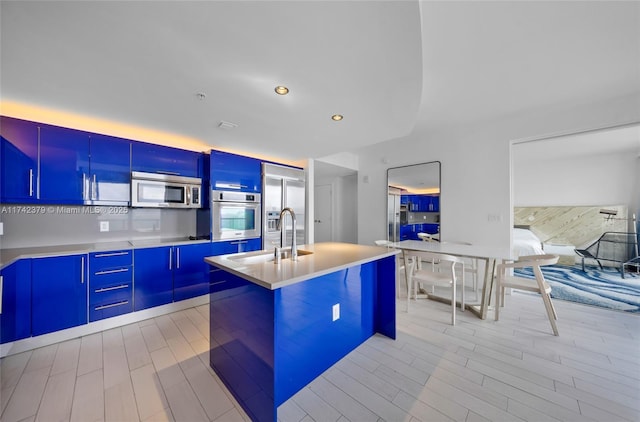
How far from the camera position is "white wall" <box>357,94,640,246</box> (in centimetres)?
282

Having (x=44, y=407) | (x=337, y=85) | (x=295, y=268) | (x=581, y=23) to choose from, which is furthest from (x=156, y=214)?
(x=581, y=23)

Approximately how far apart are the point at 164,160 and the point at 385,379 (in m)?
3.36

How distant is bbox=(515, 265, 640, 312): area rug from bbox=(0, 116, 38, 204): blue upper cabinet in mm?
6360

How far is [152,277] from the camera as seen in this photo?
261 cm

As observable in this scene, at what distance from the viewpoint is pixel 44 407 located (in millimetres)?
1408

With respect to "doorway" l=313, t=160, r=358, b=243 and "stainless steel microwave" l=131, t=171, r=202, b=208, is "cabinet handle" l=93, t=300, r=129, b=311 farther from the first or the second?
"doorway" l=313, t=160, r=358, b=243

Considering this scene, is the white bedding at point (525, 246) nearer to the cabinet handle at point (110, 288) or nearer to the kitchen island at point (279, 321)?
the kitchen island at point (279, 321)

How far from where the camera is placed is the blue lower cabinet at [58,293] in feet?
6.57

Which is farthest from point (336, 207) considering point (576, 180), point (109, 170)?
point (576, 180)

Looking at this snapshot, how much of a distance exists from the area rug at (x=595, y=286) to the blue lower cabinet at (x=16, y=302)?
606 cm

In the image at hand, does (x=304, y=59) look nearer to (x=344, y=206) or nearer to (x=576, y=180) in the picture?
(x=344, y=206)

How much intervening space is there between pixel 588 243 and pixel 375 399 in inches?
264

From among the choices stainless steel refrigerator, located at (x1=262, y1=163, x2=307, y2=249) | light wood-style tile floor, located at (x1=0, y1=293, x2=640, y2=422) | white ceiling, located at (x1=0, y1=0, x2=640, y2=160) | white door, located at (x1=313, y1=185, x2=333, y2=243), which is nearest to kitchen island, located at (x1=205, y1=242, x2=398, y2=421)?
light wood-style tile floor, located at (x1=0, y1=293, x2=640, y2=422)

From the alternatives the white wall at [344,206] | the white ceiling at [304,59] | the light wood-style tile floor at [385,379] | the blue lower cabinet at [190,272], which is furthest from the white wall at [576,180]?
the blue lower cabinet at [190,272]
